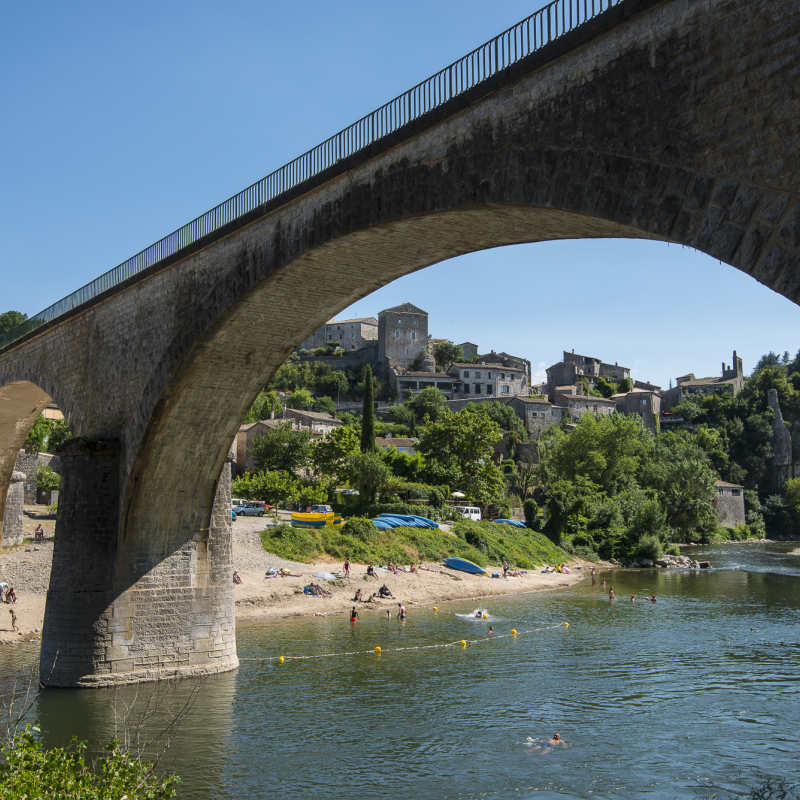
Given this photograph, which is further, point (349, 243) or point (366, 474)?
point (366, 474)

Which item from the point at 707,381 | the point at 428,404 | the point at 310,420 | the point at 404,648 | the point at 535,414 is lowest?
the point at 404,648

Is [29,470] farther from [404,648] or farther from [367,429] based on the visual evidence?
[404,648]

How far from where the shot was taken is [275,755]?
45.1ft

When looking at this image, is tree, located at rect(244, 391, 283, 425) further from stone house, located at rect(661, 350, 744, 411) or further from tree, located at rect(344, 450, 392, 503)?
stone house, located at rect(661, 350, 744, 411)

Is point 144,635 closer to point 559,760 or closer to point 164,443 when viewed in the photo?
point 164,443

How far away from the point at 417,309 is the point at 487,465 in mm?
53550

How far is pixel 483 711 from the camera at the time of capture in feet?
54.3

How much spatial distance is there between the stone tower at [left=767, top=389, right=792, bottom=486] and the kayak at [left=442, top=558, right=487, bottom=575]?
5338 centimetres

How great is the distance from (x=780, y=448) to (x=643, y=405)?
17.2 m

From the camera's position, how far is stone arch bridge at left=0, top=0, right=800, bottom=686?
6.11m

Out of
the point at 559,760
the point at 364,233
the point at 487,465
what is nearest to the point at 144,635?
the point at 559,760

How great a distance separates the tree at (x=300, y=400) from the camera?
87.1m

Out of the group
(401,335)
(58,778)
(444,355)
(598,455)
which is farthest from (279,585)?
(444,355)

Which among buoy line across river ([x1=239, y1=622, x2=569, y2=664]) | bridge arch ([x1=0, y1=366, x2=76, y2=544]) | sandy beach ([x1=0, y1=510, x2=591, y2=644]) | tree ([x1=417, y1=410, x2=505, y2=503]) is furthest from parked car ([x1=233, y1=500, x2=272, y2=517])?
buoy line across river ([x1=239, y1=622, x2=569, y2=664])
